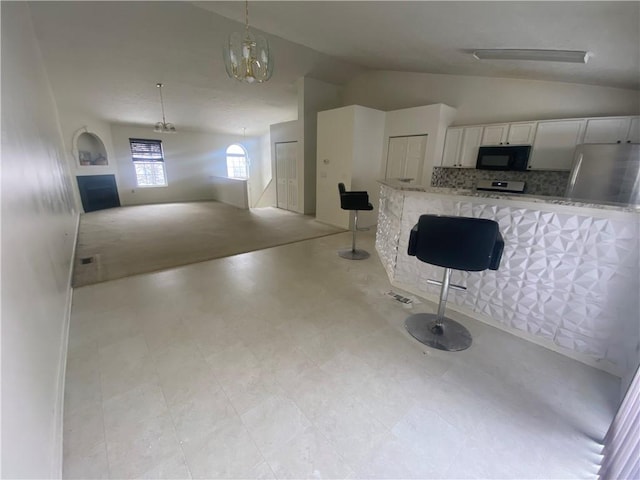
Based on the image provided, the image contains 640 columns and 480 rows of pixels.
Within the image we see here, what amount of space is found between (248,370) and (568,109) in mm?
5398

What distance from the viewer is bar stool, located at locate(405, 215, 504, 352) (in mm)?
1751

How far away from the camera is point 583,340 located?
1.89 m

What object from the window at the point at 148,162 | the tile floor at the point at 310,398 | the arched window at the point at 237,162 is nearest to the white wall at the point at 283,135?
the arched window at the point at 237,162

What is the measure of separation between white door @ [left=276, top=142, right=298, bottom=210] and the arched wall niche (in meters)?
5.34

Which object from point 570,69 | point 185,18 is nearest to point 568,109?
point 570,69

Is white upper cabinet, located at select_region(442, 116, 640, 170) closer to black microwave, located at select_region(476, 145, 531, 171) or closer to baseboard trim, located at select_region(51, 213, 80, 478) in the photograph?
black microwave, located at select_region(476, 145, 531, 171)

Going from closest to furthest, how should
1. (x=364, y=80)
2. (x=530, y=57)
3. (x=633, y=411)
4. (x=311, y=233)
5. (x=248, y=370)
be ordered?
(x=633, y=411) < (x=248, y=370) < (x=530, y=57) < (x=311, y=233) < (x=364, y=80)

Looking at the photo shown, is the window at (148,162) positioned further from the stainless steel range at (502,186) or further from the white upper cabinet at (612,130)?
the white upper cabinet at (612,130)

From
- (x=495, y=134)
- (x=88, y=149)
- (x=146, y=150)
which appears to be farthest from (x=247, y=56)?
(x=146, y=150)

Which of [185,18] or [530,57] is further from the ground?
[185,18]

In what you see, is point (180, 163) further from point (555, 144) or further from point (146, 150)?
point (555, 144)

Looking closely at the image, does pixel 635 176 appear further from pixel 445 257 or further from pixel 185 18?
pixel 185 18

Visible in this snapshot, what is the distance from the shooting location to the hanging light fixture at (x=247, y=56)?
2486 millimetres

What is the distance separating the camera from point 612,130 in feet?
10.9
